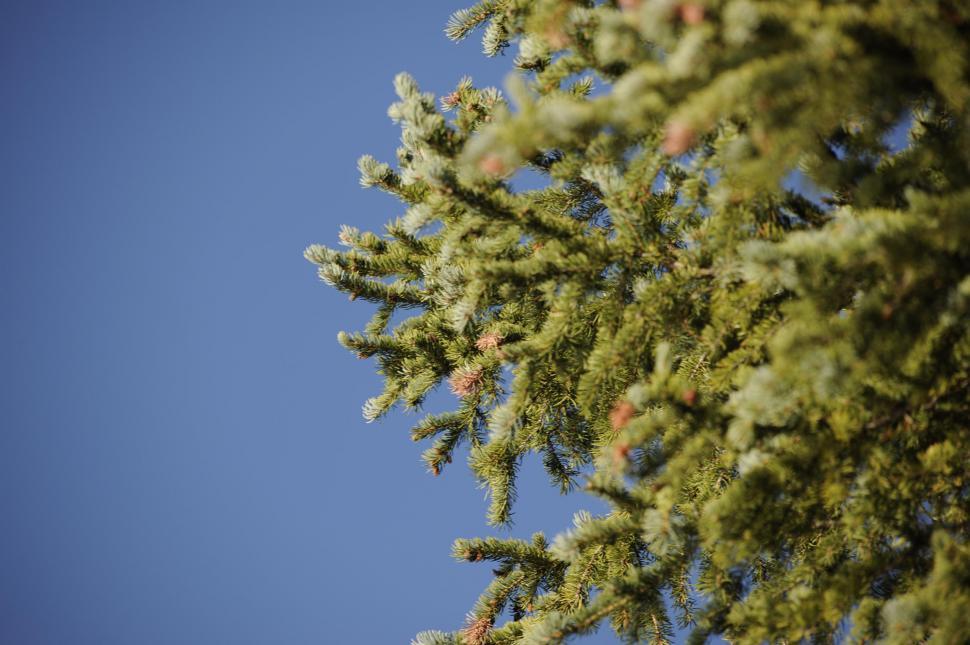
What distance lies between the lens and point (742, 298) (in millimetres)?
2152

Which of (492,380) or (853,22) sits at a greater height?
(492,380)

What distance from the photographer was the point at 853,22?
4.80 ft

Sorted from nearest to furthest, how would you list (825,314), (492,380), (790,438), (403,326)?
(825,314)
(790,438)
(492,380)
(403,326)

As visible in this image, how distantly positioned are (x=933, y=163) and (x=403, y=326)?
8.36 feet

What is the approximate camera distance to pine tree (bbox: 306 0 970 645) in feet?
4.87

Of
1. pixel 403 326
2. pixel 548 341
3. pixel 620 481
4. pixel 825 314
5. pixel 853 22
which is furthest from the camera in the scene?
pixel 403 326

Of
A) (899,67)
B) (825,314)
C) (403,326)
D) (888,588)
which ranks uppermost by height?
(403,326)

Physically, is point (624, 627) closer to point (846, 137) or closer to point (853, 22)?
point (846, 137)

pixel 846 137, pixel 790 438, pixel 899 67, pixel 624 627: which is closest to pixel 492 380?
pixel 624 627

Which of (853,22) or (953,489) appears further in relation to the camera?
(953,489)

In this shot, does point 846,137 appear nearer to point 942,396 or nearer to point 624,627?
point 942,396

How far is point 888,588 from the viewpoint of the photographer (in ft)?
6.95

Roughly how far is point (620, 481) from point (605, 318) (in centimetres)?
63

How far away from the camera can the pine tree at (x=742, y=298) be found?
148 cm
